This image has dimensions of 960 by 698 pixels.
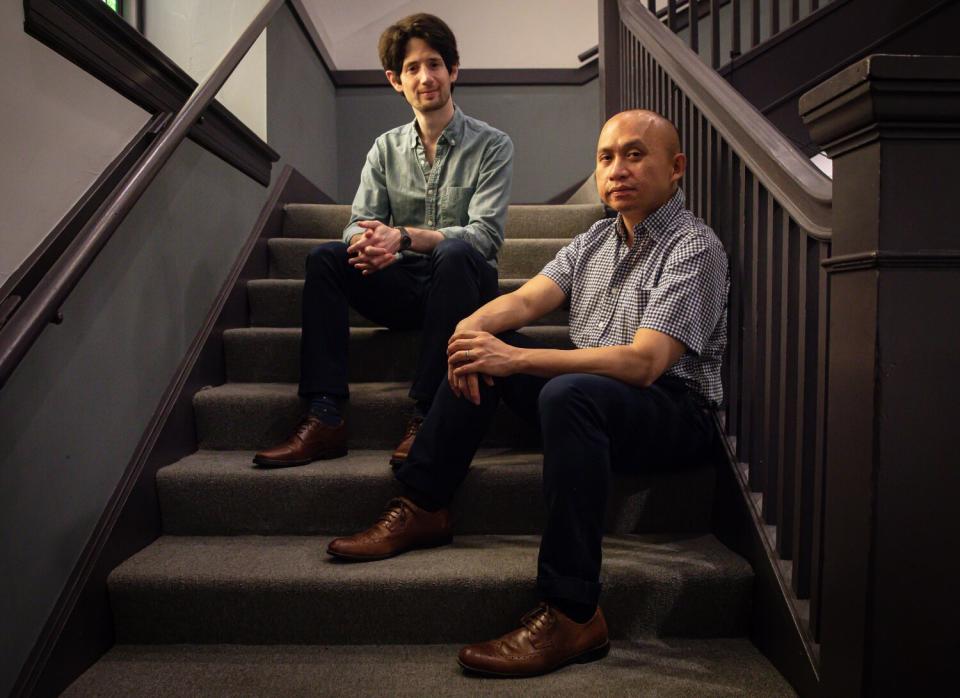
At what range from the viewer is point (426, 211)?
6.86 feet

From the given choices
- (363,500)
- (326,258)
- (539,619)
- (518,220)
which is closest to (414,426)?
(363,500)

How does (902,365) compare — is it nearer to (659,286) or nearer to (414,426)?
(659,286)

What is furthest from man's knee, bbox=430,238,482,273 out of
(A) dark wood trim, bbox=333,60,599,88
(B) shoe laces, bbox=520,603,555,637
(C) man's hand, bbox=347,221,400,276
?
(A) dark wood trim, bbox=333,60,599,88

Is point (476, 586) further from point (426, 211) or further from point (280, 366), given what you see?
point (426, 211)

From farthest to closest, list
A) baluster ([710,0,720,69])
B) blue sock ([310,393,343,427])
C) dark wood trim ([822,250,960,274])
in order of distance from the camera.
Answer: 1. baluster ([710,0,720,69])
2. blue sock ([310,393,343,427])
3. dark wood trim ([822,250,960,274])

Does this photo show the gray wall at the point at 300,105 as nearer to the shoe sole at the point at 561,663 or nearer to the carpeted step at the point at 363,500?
the carpeted step at the point at 363,500

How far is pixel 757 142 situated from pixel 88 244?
45.4 inches

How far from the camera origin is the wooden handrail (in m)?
1.11

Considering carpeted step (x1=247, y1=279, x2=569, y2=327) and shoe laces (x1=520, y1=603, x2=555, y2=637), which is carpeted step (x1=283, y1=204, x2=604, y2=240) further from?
shoe laces (x1=520, y1=603, x2=555, y2=637)

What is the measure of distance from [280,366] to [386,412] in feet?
1.35

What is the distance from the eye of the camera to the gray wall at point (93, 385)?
1.18 m

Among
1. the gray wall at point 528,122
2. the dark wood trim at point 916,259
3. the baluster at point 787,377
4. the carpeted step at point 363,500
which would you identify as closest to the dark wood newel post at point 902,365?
the dark wood trim at point 916,259

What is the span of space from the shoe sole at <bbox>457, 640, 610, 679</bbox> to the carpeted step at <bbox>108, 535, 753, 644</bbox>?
3.6 inches

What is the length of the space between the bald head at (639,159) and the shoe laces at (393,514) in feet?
2.45
